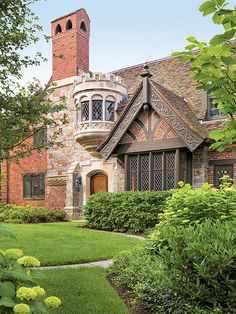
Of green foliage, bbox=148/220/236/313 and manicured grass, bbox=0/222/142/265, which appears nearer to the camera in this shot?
green foliage, bbox=148/220/236/313

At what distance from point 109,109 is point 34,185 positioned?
7916 mm

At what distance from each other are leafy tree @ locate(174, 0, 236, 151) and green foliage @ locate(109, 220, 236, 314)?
4.13 feet

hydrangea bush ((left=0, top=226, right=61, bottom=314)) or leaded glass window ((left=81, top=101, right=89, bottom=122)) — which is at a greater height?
leaded glass window ((left=81, top=101, right=89, bottom=122))

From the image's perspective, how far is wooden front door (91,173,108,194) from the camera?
20.0m

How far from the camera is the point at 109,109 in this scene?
1903 centimetres

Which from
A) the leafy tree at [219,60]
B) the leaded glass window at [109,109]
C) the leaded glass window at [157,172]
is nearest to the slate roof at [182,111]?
the leaded glass window at [157,172]

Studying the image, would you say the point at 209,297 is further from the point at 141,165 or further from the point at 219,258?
the point at 141,165

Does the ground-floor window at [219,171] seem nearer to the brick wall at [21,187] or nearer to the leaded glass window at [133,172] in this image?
the leaded glass window at [133,172]

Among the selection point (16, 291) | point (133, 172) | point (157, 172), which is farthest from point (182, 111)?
point (16, 291)

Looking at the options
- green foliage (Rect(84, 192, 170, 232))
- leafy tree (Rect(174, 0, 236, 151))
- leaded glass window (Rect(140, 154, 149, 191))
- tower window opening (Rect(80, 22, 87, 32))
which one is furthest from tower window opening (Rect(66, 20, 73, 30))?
leafy tree (Rect(174, 0, 236, 151))

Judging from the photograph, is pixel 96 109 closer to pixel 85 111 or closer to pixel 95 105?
pixel 95 105

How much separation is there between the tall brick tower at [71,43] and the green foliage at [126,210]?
10.0 metres

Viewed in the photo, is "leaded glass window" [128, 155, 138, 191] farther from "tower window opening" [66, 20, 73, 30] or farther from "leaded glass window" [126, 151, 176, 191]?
"tower window opening" [66, 20, 73, 30]

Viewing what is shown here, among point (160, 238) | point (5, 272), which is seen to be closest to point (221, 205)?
point (160, 238)
